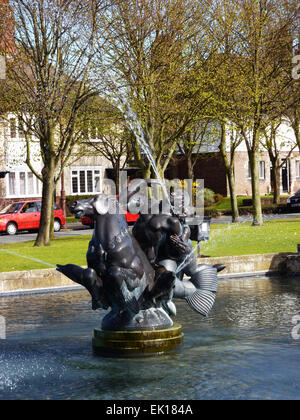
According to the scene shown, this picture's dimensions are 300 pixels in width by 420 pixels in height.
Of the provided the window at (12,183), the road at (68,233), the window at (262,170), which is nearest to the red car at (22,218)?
the road at (68,233)

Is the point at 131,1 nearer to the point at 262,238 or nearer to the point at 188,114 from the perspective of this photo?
the point at 188,114

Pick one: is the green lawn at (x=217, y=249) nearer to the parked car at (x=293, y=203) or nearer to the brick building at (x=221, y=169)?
the parked car at (x=293, y=203)

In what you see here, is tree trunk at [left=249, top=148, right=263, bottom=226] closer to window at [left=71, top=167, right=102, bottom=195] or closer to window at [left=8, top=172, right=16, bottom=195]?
window at [left=8, top=172, right=16, bottom=195]

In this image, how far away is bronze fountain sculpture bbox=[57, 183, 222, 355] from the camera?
28.6 feet

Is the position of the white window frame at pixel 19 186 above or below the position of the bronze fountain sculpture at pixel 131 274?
above

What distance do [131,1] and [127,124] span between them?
5391mm

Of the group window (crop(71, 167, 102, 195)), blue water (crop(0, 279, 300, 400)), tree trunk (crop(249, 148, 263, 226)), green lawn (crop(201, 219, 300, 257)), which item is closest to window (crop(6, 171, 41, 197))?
window (crop(71, 167, 102, 195))

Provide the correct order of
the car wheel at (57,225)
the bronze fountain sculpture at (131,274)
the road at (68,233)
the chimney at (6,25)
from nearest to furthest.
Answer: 1. the bronze fountain sculpture at (131,274)
2. the chimney at (6,25)
3. the road at (68,233)
4. the car wheel at (57,225)

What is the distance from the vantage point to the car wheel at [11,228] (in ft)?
127

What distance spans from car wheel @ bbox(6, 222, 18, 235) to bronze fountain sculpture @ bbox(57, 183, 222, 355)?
98.0 ft

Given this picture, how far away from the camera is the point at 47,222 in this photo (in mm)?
24516

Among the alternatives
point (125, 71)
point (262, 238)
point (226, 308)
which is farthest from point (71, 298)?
point (125, 71)

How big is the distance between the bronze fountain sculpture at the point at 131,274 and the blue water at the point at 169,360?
27 centimetres

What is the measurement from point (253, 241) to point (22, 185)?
105 ft
